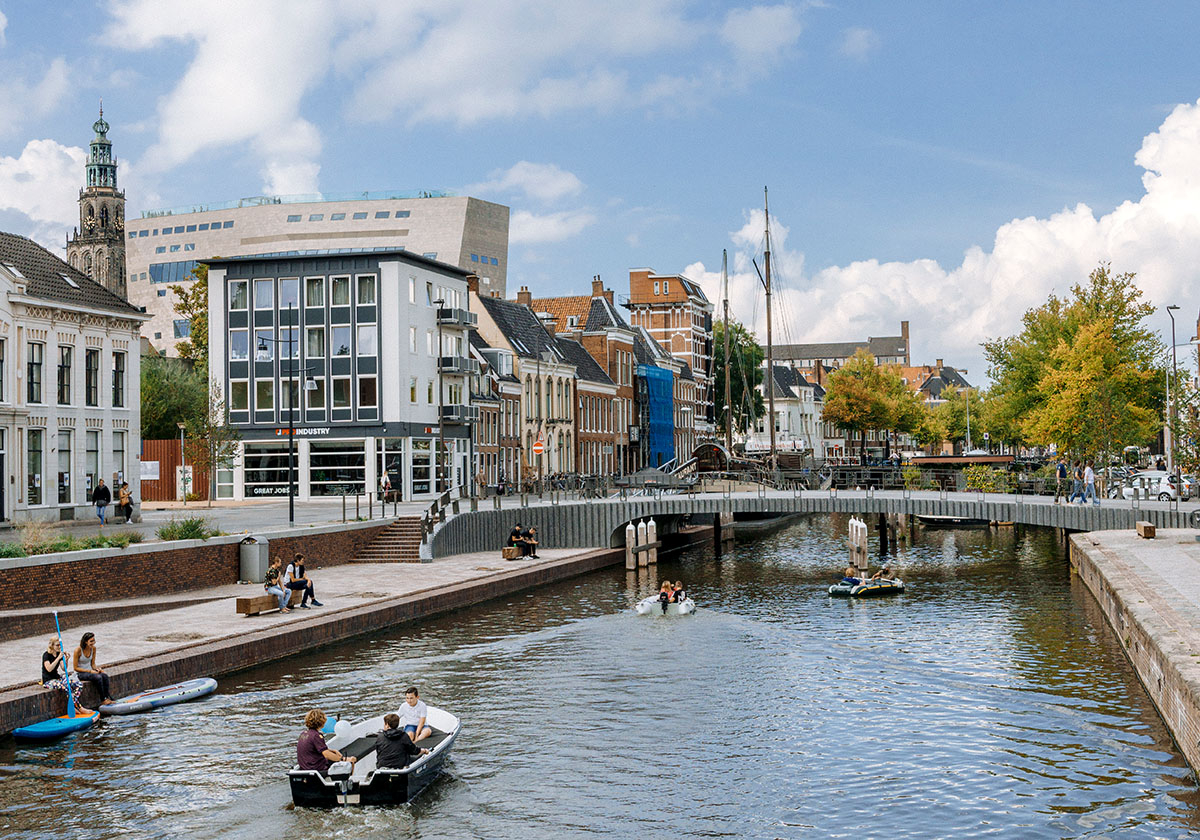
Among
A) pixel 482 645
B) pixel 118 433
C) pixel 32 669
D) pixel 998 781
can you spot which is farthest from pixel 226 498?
pixel 998 781

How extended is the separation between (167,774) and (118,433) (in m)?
34.4

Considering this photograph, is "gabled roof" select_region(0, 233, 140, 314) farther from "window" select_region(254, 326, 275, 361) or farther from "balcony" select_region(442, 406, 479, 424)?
"balcony" select_region(442, 406, 479, 424)

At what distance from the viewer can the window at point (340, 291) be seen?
70.2 meters

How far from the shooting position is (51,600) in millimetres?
32562

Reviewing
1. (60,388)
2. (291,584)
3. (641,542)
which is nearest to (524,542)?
(641,542)

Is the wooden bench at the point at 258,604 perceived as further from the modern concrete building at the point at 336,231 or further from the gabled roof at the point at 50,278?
the modern concrete building at the point at 336,231

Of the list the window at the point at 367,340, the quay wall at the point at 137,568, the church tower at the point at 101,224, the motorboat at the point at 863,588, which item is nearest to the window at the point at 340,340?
the window at the point at 367,340

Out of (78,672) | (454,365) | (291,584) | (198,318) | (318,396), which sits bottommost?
(78,672)

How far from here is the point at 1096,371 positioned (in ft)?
214

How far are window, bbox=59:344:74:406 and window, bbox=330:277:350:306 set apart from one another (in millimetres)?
22032

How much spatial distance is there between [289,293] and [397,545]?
2519 centimetres

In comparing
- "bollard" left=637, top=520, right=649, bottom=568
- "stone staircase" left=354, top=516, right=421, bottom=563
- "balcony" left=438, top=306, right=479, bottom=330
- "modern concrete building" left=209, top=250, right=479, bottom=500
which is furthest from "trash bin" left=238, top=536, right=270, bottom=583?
"balcony" left=438, top=306, right=479, bottom=330

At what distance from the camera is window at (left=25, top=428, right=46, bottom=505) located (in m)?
46.7

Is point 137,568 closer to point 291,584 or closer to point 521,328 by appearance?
point 291,584
